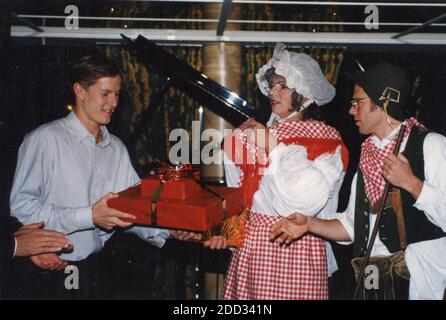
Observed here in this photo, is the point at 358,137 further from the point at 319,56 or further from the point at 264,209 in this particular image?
the point at 264,209

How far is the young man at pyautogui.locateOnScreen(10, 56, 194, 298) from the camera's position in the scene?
6.57ft

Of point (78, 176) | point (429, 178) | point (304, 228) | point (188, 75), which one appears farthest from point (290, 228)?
point (78, 176)

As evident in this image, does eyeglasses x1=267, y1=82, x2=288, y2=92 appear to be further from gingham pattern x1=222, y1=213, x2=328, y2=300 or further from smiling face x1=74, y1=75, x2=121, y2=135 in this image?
smiling face x1=74, y1=75, x2=121, y2=135

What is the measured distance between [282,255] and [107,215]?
0.88 meters

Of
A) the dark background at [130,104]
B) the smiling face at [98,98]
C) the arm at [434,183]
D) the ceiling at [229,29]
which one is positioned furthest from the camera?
the dark background at [130,104]

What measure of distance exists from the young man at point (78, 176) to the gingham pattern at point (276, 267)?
0.68 meters

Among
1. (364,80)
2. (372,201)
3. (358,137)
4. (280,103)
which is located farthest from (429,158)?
(358,137)

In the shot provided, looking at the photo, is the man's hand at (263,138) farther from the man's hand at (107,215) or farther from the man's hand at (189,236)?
the man's hand at (107,215)

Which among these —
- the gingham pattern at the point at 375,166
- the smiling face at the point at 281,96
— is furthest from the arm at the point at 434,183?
the smiling face at the point at 281,96

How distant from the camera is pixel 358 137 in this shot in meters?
3.11

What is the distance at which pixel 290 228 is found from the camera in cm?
191

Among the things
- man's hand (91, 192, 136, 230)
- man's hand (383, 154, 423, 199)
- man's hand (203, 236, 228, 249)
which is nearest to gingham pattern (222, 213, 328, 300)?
man's hand (203, 236, 228, 249)

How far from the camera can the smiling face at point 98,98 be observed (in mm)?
2137

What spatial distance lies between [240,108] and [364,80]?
607 millimetres
